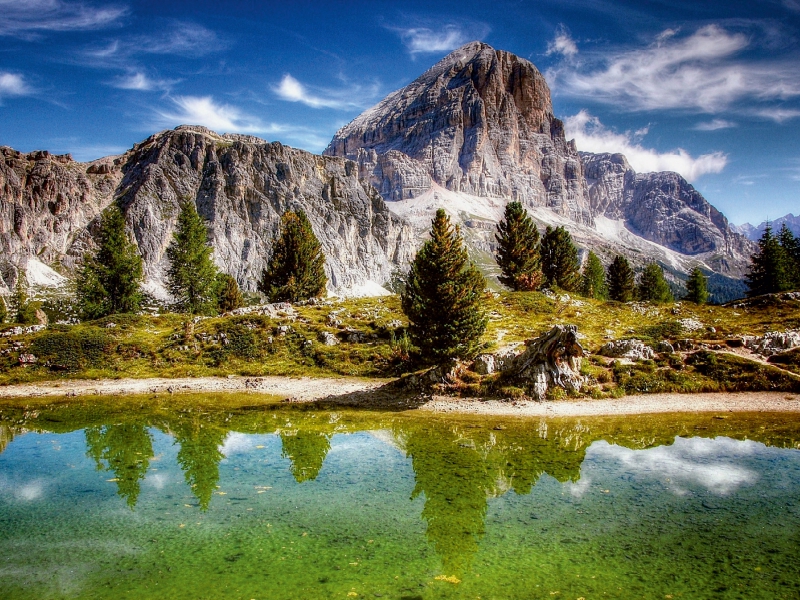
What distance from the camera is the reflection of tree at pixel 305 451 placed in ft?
65.7

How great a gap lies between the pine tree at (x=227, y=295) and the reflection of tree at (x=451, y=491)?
5763cm

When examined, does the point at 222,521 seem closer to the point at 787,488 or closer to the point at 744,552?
the point at 744,552

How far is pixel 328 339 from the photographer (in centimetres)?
4772

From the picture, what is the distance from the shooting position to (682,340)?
38.8 m

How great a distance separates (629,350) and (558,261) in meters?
43.0

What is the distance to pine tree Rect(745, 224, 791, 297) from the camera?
8231 centimetres

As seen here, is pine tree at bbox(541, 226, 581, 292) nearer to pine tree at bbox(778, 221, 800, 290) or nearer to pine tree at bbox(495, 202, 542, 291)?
pine tree at bbox(495, 202, 542, 291)

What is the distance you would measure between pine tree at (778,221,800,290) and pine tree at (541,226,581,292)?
123 feet

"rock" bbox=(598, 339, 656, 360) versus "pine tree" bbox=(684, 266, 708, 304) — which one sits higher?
"pine tree" bbox=(684, 266, 708, 304)

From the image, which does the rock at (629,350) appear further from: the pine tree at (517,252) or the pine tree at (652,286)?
the pine tree at (652,286)

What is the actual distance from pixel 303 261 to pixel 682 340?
47075mm

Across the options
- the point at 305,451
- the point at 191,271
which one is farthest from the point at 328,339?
the point at 191,271

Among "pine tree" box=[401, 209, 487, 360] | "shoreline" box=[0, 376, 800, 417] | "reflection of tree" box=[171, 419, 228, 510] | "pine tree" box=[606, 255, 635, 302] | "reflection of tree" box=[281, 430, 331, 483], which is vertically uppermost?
"pine tree" box=[606, 255, 635, 302]

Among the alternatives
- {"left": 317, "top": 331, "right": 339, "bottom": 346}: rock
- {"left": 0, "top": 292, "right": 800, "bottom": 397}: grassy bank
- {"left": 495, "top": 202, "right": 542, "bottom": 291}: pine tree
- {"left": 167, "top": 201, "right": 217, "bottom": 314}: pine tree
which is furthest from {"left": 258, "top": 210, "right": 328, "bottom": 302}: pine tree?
{"left": 495, "top": 202, "right": 542, "bottom": 291}: pine tree
